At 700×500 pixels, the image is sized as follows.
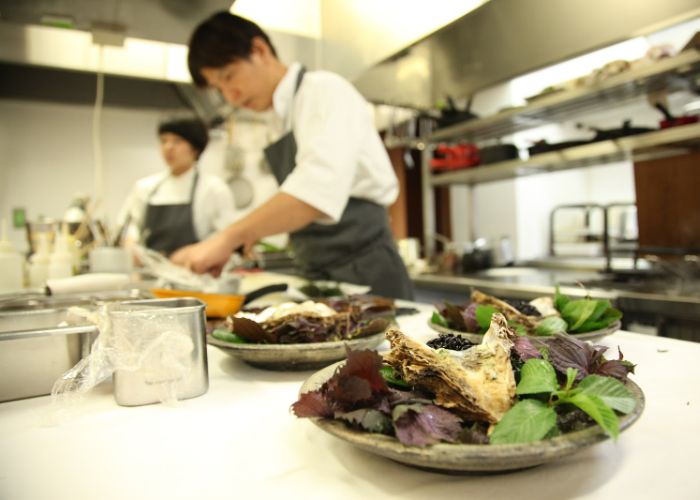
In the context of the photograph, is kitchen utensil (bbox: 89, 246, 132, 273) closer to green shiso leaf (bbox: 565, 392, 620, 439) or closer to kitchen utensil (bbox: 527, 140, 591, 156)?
green shiso leaf (bbox: 565, 392, 620, 439)

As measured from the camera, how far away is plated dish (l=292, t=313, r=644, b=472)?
353mm

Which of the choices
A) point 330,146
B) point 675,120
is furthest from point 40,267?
point 675,120

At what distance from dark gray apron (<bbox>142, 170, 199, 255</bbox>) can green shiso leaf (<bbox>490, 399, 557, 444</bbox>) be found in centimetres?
273

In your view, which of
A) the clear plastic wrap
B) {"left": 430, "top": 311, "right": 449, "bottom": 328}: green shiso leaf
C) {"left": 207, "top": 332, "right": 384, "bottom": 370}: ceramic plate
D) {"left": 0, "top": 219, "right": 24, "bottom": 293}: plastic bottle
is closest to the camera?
the clear plastic wrap

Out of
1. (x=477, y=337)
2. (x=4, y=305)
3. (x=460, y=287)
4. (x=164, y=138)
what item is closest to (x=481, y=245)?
(x=460, y=287)

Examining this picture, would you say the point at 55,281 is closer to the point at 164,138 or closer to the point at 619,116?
the point at 164,138

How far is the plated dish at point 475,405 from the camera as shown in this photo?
0.35m

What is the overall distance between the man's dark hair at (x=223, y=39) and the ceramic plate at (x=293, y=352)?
1.25 meters

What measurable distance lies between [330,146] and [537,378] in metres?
1.16

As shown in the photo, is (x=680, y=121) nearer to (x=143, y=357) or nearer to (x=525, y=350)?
(x=525, y=350)

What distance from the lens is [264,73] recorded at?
1729 mm

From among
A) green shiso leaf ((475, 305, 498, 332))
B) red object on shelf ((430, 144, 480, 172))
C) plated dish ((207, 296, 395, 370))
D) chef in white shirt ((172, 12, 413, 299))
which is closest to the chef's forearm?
chef in white shirt ((172, 12, 413, 299))

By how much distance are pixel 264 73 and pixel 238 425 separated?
1.49 m

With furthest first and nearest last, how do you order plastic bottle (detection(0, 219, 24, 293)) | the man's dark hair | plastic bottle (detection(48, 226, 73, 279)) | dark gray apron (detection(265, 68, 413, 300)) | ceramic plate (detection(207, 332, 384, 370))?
1. dark gray apron (detection(265, 68, 413, 300))
2. the man's dark hair
3. plastic bottle (detection(48, 226, 73, 279))
4. plastic bottle (detection(0, 219, 24, 293))
5. ceramic plate (detection(207, 332, 384, 370))
